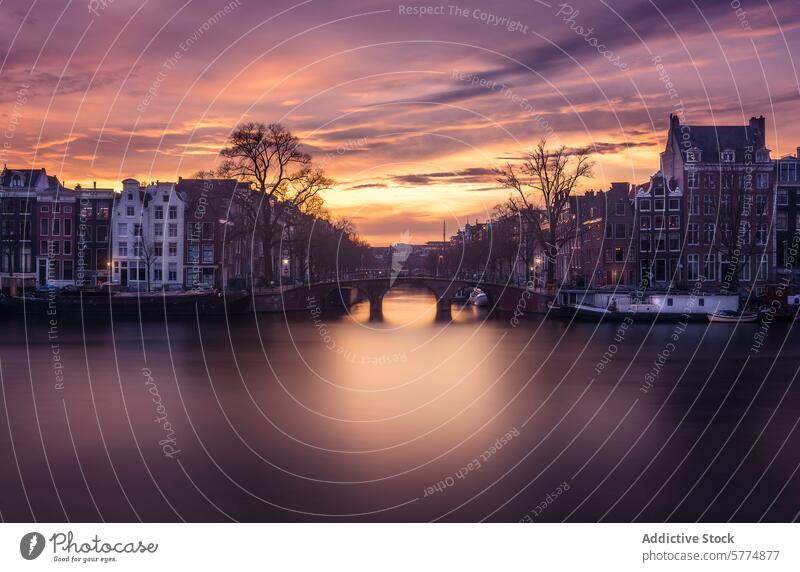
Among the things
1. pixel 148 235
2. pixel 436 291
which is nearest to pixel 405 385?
pixel 436 291

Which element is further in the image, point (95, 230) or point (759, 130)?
point (95, 230)

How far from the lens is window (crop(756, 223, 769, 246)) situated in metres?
102

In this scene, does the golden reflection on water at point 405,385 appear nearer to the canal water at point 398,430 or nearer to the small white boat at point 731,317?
the canal water at point 398,430

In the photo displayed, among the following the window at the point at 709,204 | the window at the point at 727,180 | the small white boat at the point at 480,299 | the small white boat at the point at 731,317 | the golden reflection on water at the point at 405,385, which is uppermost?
the window at the point at 727,180

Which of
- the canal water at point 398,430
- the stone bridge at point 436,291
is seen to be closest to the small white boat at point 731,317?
the canal water at point 398,430

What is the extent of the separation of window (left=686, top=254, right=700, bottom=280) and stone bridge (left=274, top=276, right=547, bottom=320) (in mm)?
16719

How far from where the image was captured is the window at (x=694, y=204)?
103438 mm

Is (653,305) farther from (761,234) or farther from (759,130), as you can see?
(759,130)

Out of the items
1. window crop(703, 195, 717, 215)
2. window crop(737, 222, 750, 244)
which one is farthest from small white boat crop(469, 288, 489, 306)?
window crop(737, 222, 750, 244)

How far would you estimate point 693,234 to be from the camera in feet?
341

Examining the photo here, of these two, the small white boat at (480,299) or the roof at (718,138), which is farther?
the small white boat at (480,299)

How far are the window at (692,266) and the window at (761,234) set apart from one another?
22.5ft

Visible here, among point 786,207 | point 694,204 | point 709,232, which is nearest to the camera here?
point 709,232

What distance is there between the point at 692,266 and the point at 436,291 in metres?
34.2
